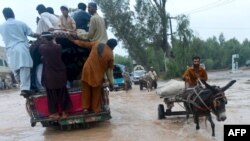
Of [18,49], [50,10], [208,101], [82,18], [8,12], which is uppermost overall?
[50,10]

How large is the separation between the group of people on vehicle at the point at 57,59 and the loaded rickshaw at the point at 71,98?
16cm

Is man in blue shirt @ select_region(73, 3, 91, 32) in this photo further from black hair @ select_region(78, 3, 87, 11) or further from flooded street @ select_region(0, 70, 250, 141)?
flooded street @ select_region(0, 70, 250, 141)

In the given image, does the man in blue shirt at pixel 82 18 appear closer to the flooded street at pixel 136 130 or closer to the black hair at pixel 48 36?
the black hair at pixel 48 36

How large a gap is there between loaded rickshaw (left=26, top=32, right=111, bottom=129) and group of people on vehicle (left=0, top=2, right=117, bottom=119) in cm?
16

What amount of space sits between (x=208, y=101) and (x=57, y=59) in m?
3.74

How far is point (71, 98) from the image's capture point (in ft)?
34.1

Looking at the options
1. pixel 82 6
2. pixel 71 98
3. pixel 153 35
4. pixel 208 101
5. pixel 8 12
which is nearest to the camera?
pixel 208 101

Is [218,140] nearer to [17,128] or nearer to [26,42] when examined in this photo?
[26,42]

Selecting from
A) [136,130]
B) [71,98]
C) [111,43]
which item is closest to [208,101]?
[136,130]

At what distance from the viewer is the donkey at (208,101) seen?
27.1 ft

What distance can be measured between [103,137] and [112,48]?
2131 millimetres

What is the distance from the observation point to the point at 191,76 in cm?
1012

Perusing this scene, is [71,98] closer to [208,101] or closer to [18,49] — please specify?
[18,49]

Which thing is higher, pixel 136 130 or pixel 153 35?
pixel 153 35
